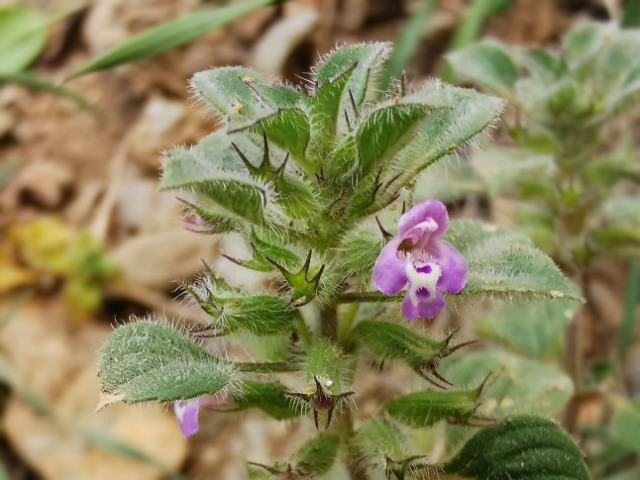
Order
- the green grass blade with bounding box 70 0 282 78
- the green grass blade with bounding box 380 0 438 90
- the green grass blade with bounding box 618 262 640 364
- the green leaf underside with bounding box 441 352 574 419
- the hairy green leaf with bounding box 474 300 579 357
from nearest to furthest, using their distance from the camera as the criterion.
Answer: the green leaf underside with bounding box 441 352 574 419 < the hairy green leaf with bounding box 474 300 579 357 < the green grass blade with bounding box 70 0 282 78 < the green grass blade with bounding box 618 262 640 364 < the green grass blade with bounding box 380 0 438 90

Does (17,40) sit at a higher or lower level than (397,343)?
lower

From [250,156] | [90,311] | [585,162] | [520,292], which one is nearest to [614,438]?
[585,162]

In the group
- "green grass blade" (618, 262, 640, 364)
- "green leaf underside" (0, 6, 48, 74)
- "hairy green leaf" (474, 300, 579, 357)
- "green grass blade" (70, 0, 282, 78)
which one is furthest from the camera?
"green leaf underside" (0, 6, 48, 74)

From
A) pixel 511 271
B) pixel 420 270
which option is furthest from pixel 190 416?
pixel 511 271

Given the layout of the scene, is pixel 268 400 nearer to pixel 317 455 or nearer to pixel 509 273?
pixel 317 455

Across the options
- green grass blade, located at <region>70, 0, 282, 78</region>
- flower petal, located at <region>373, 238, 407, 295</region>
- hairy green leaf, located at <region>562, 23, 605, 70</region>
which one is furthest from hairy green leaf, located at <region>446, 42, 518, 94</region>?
flower petal, located at <region>373, 238, 407, 295</region>

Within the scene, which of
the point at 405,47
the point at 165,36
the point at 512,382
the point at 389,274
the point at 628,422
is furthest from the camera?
the point at 405,47

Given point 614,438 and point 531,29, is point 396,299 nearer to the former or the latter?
point 614,438

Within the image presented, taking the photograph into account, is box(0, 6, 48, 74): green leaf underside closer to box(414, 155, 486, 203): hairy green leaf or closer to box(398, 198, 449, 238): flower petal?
box(414, 155, 486, 203): hairy green leaf
